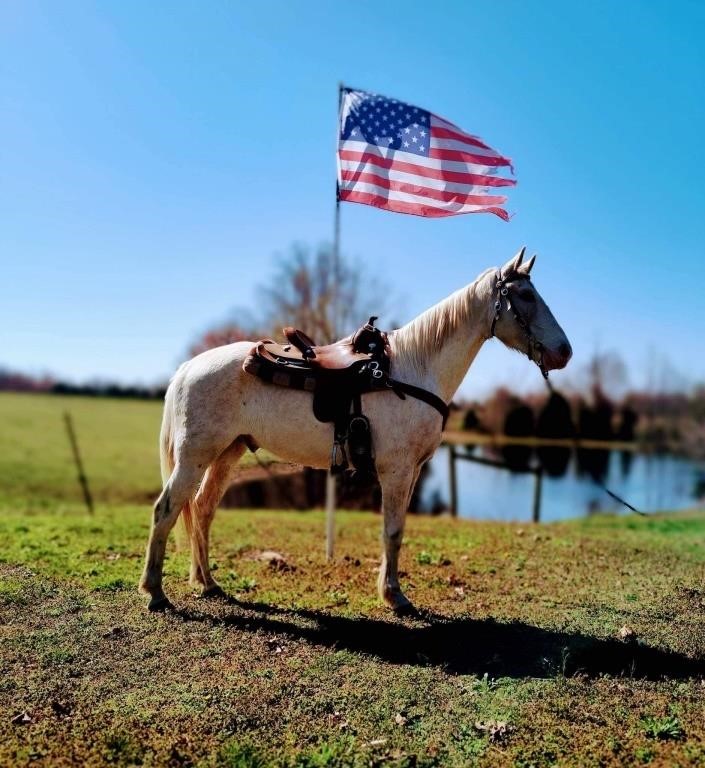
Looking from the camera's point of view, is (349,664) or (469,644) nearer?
(349,664)

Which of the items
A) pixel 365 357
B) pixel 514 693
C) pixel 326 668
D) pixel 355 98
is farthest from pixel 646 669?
pixel 355 98

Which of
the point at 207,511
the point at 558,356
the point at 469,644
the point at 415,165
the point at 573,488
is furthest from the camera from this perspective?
the point at 573,488

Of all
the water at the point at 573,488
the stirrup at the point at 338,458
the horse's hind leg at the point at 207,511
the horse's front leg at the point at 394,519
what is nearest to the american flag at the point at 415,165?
the stirrup at the point at 338,458

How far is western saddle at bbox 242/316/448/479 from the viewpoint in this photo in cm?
495

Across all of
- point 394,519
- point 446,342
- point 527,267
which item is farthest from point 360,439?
point 527,267

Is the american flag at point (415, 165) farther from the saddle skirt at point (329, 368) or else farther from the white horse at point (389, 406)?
the saddle skirt at point (329, 368)

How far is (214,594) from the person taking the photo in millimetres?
5500

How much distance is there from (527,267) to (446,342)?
0.94 m

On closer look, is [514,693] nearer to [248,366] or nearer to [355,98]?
[248,366]

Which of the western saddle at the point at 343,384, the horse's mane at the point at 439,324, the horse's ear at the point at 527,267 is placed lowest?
the western saddle at the point at 343,384

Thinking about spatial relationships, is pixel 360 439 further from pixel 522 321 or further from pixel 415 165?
pixel 415 165

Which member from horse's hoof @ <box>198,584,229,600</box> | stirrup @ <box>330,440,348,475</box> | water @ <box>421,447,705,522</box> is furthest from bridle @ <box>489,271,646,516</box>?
water @ <box>421,447,705,522</box>

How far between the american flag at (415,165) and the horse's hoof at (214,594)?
13.6 ft

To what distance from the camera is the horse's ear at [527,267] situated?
16.3 feet
